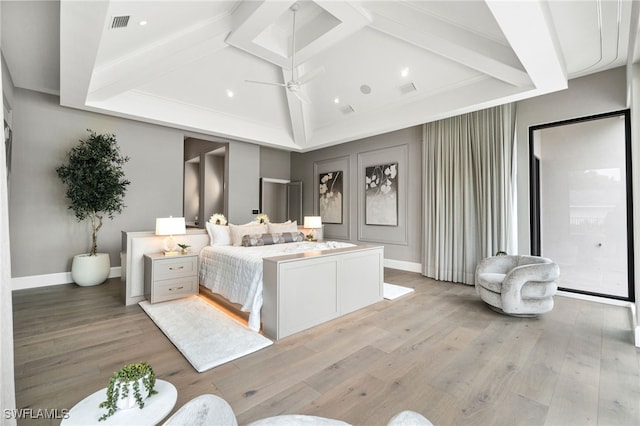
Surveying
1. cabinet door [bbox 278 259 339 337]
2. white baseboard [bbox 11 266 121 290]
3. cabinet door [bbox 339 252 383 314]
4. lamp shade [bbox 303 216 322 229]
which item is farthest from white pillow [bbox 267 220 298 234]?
white baseboard [bbox 11 266 121 290]

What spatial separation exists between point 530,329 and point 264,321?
291cm

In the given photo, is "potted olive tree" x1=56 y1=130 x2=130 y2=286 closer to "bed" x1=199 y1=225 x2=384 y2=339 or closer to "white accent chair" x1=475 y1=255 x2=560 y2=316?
"bed" x1=199 y1=225 x2=384 y2=339

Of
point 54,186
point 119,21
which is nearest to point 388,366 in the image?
point 119,21

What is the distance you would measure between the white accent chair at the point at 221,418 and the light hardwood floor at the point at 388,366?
2.72ft

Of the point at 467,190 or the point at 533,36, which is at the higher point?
the point at 533,36

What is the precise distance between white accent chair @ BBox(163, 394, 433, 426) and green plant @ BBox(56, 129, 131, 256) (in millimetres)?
4872

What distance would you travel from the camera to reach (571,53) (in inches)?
140

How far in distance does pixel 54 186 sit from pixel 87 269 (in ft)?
5.10

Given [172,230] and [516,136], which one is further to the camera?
[516,136]

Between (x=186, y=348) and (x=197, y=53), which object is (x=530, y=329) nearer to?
(x=186, y=348)

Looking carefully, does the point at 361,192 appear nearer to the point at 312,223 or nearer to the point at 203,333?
the point at 312,223

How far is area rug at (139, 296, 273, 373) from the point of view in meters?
2.49

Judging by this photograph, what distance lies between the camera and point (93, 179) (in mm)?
4613

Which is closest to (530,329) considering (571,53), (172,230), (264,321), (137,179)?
(264,321)
